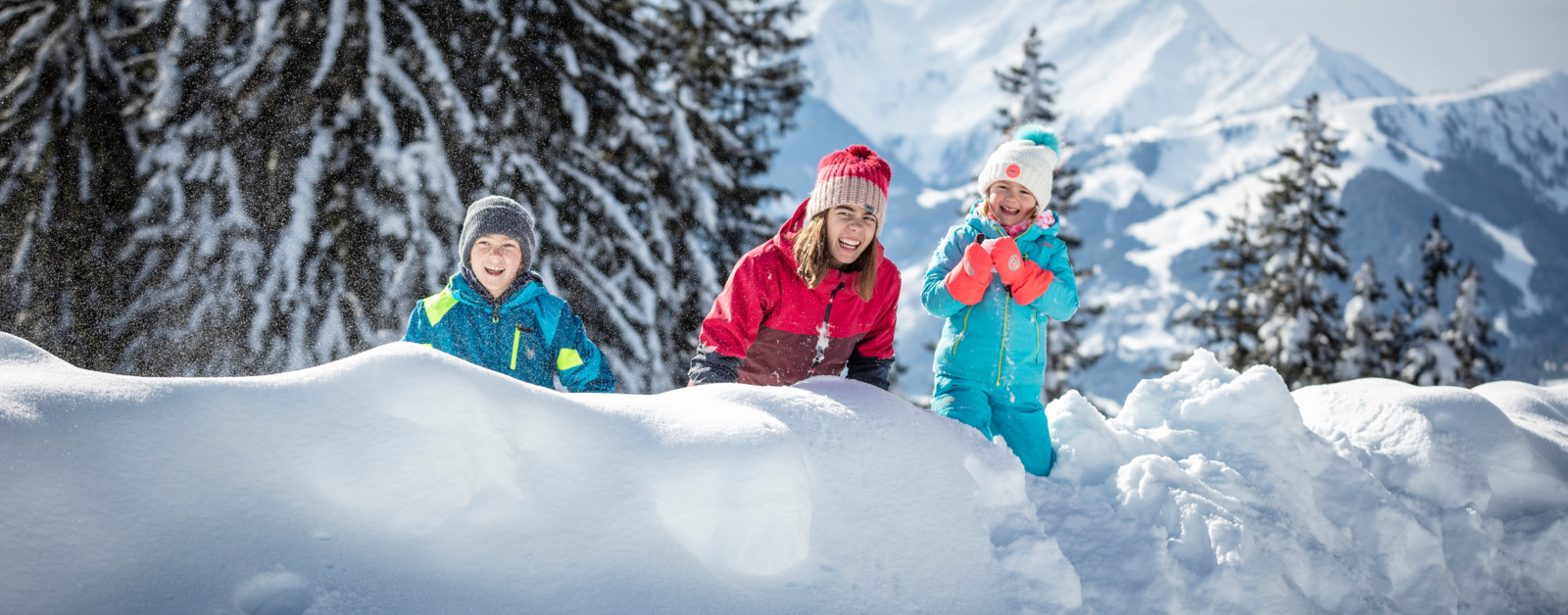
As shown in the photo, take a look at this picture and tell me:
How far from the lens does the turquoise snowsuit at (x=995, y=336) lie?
3461mm

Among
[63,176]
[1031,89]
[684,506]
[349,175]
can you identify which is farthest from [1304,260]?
[63,176]

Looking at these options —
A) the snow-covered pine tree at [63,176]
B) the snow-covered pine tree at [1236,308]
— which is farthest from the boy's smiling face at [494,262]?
the snow-covered pine tree at [1236,308]

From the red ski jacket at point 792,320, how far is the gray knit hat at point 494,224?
901mm

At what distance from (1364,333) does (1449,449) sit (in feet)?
70.6

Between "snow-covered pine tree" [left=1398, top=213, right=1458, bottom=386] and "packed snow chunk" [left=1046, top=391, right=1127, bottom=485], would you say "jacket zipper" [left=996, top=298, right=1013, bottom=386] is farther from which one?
"snow-covered pine tree" [left=1398, top=213, right=1458, bottom=386]

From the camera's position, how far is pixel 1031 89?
17.7 meters

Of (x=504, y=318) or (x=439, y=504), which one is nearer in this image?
(x=439, y=504)

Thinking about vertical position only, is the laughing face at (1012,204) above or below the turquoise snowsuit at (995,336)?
above

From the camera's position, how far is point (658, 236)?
7.21 meters

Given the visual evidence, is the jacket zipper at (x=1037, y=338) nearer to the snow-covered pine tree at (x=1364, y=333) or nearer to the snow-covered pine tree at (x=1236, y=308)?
the snow-covered pine tree at (x=1236, y=308)

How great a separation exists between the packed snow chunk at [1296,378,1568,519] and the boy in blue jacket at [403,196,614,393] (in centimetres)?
314

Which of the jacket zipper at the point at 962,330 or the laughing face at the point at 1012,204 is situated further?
the laughing face at the point at 1012,204

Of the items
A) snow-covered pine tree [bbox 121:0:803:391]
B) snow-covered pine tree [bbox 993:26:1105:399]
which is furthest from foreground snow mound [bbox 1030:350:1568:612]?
snow-covered pine tree [bbox 993:26:1105:399]

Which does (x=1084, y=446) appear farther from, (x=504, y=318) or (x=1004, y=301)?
(x=504, y=318)
